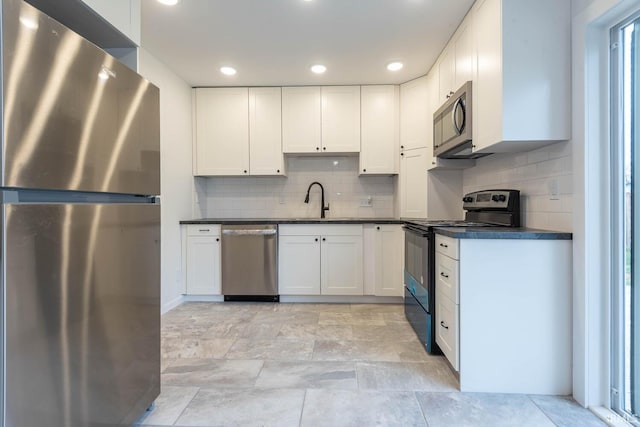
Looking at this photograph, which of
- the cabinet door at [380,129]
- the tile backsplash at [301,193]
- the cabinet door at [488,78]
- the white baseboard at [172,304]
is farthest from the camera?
the tile backsplash at [301,193]

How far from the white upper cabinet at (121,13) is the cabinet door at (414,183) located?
8.61ft

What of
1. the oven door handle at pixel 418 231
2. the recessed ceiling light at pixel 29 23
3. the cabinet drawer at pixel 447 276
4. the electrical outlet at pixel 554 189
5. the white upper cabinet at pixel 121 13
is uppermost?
the white upper cabinet at pixel 121 13

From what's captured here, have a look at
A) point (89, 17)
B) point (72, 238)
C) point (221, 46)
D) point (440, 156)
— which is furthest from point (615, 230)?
point (221, 46)

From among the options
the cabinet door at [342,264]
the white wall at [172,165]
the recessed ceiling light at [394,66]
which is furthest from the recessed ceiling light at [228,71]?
the cabinet door at [342,264]

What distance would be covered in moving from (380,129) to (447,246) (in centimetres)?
202

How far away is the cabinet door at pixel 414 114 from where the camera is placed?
11.1ft

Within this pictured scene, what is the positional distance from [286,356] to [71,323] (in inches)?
55.7

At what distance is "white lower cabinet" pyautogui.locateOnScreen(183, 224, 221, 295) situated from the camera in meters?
3.51

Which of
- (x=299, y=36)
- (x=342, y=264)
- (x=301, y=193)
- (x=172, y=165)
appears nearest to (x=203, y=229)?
(x=172, y=165)

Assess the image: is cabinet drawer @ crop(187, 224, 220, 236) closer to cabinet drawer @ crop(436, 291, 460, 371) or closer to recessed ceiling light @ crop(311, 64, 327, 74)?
recessed ceiling light @ crop(311, 64, 327, 74)

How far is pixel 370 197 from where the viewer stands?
399cm

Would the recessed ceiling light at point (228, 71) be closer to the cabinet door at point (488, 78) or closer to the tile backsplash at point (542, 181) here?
the cabinet door at point (488, 78)

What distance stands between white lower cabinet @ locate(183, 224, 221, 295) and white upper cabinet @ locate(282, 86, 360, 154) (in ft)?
4.58

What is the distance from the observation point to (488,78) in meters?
1.99
